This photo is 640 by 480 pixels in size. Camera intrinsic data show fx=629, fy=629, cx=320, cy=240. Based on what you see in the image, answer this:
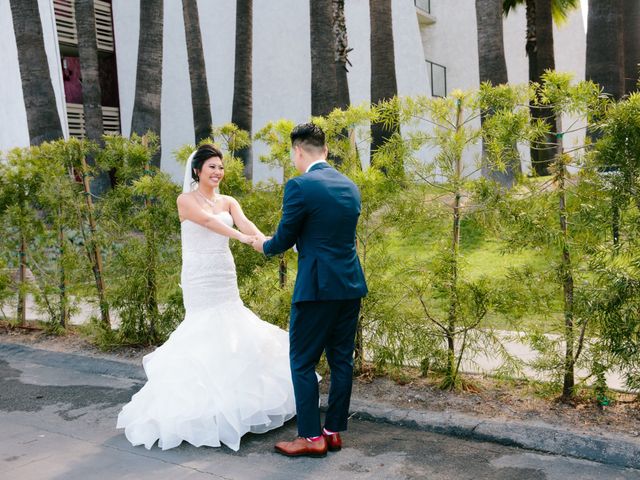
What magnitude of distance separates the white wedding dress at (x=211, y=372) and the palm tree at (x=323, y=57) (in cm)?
739

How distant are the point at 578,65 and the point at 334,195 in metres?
25.2

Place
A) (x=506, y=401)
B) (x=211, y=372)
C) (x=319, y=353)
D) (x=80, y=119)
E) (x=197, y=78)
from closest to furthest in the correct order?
1. (x=319, y=353)
2. (x=211, y=372)
3. (x=506, y=401)
4. (x=197, y=78)
5. (x=80, y=119)

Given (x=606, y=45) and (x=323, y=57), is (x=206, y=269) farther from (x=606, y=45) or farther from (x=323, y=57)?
(x=606, y=45)

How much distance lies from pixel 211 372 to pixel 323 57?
867 centimetres

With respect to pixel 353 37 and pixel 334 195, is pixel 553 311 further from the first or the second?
pixel 353 37

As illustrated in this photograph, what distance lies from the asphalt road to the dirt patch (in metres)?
0.35

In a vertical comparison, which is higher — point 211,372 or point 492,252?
point 492,252

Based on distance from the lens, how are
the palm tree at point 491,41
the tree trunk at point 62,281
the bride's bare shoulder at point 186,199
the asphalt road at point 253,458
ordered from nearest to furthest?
the asphalt road at point 253,458 → the bride's bare shoulder at point 186,199 → the tree trunk at point 62,281 → the palm tree at point 491,41

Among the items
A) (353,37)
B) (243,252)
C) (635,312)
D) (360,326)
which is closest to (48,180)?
(243,252)

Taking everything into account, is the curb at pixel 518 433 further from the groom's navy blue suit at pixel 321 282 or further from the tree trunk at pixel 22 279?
the tree trunk at pixel 22 279

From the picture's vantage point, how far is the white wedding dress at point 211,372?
4504mm

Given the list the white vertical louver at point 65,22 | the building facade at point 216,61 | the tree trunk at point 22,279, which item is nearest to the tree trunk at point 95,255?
the tree trunk at point 22,279

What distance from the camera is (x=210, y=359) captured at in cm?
474

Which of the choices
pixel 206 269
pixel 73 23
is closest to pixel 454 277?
pixel 206 269
